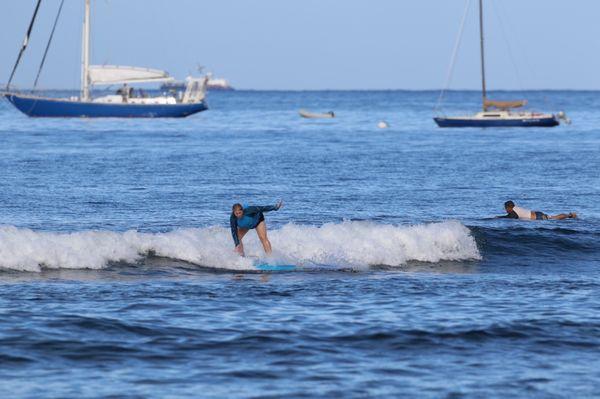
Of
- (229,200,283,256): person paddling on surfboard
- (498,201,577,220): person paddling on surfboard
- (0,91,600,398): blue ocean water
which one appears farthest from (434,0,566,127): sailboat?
(229,200,283,256): person paddling on surfboard

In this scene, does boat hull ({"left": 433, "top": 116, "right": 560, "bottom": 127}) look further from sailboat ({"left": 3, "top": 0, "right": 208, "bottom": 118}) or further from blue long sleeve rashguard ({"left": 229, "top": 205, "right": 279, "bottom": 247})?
blue long sleeve rashguard ({"left": 229, "top": 205, "right": 279, "bottom": 247})

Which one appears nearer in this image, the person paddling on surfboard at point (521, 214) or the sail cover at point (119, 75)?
the person paddling on surfboard at point (521, 214)

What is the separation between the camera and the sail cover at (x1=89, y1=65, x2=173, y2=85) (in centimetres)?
10794

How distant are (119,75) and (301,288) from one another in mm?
91833

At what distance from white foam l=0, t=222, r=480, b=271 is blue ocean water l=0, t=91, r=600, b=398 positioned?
6 cm

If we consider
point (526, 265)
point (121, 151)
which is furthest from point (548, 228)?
point (121, 151)

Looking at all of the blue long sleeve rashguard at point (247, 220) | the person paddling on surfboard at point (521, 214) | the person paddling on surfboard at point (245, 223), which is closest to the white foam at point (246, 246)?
the person paddling on surfboard at point (245, 223)

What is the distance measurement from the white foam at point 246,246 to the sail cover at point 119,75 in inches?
3237

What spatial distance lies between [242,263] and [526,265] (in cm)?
696

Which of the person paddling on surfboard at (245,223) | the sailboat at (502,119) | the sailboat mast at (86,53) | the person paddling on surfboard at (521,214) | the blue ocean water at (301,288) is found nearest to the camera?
the blue ocean water at (301,288)

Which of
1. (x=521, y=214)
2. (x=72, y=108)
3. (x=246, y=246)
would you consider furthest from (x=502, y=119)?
(x=246, y=246)

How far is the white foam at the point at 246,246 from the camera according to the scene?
23672 mm

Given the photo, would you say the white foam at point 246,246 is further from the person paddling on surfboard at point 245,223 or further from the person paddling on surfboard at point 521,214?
the person paddling on surfboard at point 521,214

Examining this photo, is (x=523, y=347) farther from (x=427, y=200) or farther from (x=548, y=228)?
(x=427, y=200)
